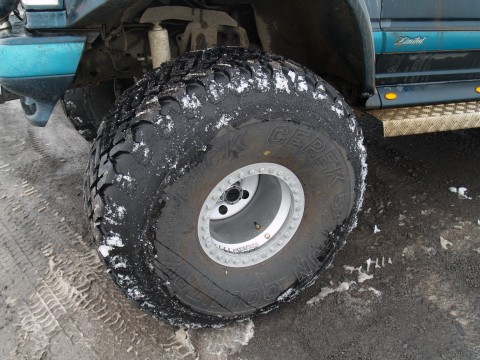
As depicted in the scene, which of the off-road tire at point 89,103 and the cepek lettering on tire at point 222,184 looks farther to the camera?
the off-road tire at point 89,103

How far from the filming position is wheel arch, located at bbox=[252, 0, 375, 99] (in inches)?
91.8

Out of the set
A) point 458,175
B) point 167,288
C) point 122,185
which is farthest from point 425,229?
point 122,185

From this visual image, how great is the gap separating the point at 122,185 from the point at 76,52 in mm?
583

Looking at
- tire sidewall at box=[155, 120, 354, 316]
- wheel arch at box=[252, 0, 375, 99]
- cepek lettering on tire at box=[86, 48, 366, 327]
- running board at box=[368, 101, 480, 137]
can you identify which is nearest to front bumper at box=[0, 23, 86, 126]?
cepek lettering on tire at box=[86, 48, 366, 327]

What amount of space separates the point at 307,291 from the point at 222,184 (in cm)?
96

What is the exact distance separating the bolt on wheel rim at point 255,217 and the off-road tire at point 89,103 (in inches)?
56.6

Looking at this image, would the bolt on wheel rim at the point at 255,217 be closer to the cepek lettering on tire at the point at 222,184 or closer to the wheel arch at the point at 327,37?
the cepek lettering on tire at the point at 222,184

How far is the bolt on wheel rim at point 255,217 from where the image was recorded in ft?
7.35

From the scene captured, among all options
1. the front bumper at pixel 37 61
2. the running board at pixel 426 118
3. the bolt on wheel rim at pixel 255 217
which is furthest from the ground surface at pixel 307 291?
the front bumper at pixel 37 61

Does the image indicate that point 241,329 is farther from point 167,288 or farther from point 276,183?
point 276,183

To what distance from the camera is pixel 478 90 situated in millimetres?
3100

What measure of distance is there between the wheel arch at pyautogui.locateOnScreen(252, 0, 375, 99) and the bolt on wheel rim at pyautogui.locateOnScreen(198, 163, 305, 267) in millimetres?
751

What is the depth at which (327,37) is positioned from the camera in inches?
101

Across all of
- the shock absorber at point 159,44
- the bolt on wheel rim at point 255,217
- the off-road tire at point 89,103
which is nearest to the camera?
the bolt on wheel rim at point 255,217
